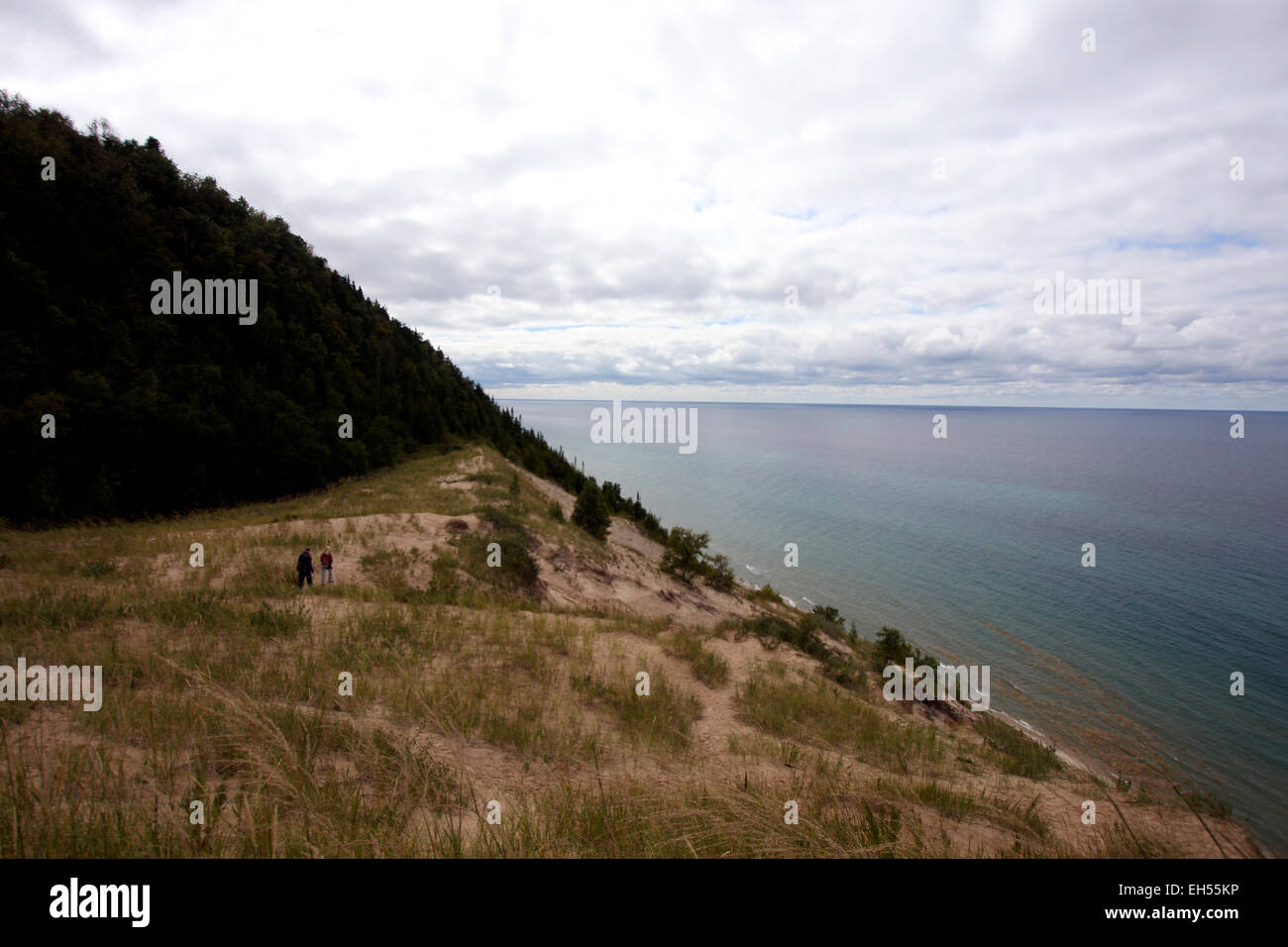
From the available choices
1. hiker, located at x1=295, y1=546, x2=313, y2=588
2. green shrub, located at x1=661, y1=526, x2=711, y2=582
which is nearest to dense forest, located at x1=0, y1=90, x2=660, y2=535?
green shrub, located at x1=661, y1=526, x2=711, y2=582

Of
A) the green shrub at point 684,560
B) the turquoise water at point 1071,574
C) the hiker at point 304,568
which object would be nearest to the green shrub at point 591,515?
the green shrub at point 684,560

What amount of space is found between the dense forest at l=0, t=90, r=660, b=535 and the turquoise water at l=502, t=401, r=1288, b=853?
983 inches

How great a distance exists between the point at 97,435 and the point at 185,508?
6.94m

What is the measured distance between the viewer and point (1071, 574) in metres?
43.7

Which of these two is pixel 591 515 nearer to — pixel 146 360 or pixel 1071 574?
pixel 146 360

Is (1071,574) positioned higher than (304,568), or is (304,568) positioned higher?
(304,568)

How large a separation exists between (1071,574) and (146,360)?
8162cm

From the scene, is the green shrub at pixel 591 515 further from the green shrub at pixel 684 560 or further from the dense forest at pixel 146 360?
the dense forest at pixel 146 360

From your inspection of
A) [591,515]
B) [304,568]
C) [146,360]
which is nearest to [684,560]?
[591,515]

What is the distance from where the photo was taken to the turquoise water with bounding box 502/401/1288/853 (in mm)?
23000

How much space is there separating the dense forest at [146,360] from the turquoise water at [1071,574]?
2497cm

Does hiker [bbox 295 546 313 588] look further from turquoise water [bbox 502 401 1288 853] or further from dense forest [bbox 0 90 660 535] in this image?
dense forest [bbox 0 90 660 535]

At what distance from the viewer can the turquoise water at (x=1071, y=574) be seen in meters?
23.0
